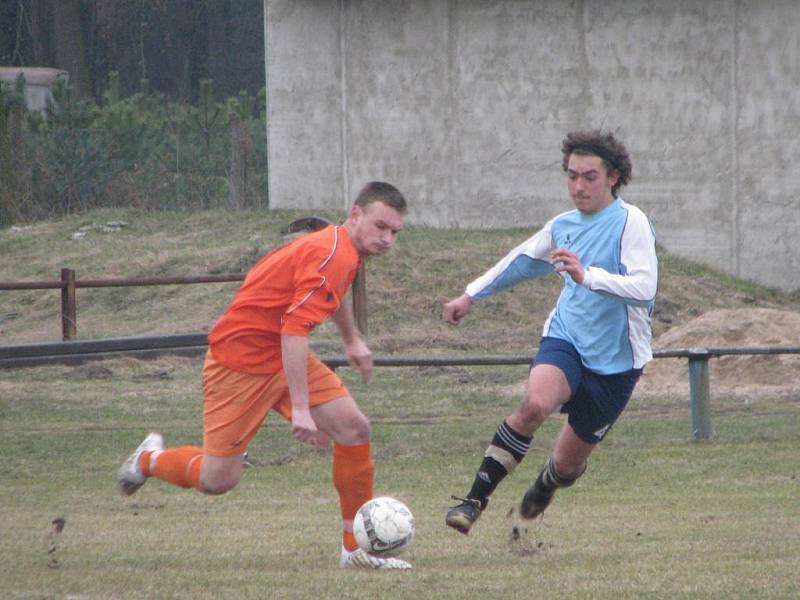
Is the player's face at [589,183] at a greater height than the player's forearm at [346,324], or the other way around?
the player's face at [589,183]

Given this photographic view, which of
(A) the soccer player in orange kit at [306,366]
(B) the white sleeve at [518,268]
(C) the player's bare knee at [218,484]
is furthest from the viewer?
(B) the white sleeve at [518,268]

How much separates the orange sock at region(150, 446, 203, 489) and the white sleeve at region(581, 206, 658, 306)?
77.0 inches

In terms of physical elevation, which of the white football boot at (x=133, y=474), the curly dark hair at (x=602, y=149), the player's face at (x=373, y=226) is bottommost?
the white football boot at (x=133, y=474)

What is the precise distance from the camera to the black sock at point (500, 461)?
729 cm

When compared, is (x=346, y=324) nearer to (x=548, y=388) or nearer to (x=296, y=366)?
(x=296, y=366)

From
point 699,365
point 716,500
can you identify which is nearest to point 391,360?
point 699,365

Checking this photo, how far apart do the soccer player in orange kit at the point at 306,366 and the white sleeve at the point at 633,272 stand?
93 centimetres

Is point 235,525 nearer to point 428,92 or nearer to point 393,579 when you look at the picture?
point 393,579

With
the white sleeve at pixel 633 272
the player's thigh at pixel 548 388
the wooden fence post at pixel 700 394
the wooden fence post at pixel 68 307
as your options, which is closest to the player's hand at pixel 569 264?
the white sleeve at pixel 633 272

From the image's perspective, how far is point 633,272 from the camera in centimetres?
705

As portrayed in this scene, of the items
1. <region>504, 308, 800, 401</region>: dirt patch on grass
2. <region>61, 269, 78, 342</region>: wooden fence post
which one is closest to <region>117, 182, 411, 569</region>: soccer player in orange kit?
<region>504, 308, 800, 401</region>: dirt patch on grass

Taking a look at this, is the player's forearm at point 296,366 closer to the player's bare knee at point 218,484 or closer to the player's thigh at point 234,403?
the player's thigh at point 234,403

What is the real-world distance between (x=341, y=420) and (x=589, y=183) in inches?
66.2

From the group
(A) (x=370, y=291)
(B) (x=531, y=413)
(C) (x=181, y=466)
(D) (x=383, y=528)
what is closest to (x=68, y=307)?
(A) (x=370, y=291)
